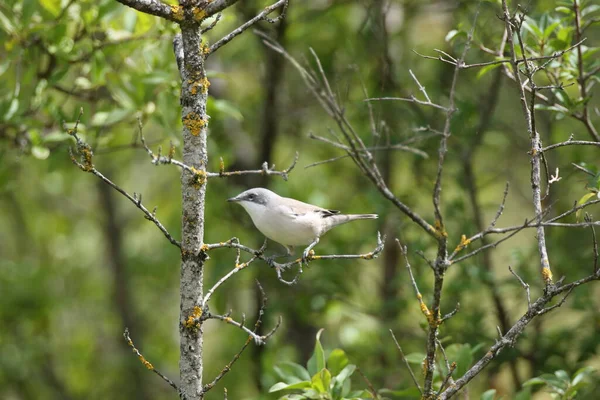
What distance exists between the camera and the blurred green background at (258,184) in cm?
535

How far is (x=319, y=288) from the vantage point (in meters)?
6.79

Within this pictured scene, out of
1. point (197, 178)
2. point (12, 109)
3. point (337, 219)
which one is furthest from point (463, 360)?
point (12, 109)

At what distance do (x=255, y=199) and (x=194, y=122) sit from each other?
222 cm

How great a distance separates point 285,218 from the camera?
477cm

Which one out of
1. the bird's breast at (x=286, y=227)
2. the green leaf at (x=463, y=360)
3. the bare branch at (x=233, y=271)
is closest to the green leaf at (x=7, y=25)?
the bird's breast at (x=286, y=227)

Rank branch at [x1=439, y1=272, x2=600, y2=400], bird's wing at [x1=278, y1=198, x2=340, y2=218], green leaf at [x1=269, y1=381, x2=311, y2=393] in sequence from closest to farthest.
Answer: branch at [x1=439, y1=272, x2=600, y2=400] → green leaf at [x1=269, y1=381, x2=311, y2=393] → bird's wing at [x1=278, y1=198, x2=340, y2=218]

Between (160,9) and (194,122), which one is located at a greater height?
(160,9)

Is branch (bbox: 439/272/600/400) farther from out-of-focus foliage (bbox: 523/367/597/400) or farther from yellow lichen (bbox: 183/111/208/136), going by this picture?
yellow lichen (bbox: 183/111/208/136)

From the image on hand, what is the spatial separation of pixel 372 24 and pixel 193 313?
4.24 meters

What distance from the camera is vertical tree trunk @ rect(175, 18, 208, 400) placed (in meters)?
2.91

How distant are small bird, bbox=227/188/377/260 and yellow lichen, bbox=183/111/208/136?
1.72 m

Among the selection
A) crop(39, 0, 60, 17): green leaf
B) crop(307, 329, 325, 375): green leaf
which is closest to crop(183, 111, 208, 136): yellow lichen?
crop(307, 329, 325, 375): green leaf

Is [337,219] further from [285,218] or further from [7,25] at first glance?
[7,25]

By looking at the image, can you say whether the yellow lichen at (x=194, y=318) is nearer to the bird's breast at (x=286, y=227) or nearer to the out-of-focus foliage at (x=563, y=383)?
the bird's breast at (x=286, y=227)
